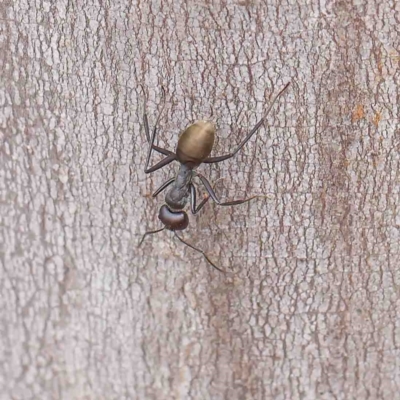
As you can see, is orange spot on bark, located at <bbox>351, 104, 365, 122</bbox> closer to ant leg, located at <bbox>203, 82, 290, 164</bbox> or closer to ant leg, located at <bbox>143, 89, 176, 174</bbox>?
ant leg, located at <bbox>203, 82, 290, 164</bbox>

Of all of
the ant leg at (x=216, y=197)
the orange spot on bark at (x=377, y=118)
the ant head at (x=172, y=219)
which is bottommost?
the ant head at (x=172, y=219)

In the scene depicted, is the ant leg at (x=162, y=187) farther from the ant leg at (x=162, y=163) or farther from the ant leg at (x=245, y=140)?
the ant leg at (x=245, y=140)

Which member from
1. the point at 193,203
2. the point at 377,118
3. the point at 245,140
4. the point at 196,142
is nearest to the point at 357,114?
the point at 377,118

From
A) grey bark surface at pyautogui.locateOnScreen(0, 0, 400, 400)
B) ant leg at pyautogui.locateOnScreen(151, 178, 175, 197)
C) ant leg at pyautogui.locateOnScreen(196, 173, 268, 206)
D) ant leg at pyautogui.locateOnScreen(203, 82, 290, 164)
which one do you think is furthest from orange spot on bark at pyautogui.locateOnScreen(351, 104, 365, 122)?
ant leg at pyautogui.locateOnScreen(151, 178, 175, 197)

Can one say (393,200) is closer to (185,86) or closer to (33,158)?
(185,86)

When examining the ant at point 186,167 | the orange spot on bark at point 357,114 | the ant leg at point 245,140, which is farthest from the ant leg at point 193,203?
the orange spot on bark at point 357,114

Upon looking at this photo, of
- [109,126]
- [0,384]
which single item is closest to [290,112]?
[109,126]

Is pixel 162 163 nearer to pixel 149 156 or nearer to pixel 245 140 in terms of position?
pixel 149 156
